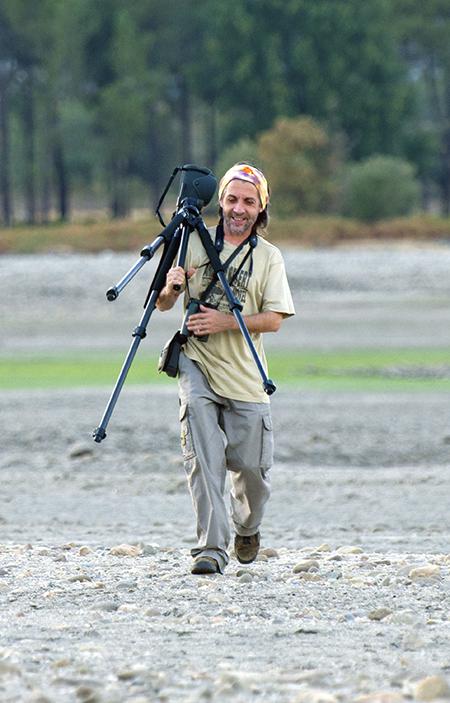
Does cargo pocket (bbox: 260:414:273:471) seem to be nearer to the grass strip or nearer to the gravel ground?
the gravel ground

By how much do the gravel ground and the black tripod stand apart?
86 centimetres

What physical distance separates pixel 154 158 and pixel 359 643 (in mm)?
73071

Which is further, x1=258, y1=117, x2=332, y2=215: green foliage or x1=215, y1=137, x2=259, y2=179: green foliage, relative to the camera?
x1=215, y1=137, x2=259, y2=179: green foliage

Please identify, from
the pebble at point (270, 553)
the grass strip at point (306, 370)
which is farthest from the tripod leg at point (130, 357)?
the grass strip at point (306, 370)

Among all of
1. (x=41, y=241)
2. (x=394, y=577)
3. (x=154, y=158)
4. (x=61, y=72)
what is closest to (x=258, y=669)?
(x=394, y=577)

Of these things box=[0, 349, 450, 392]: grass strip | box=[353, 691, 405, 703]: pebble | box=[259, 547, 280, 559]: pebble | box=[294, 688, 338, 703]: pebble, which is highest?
box=[294, 688, 338, 703]: pebble

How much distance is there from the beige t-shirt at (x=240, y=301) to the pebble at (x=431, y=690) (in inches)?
102

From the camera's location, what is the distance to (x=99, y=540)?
9930mm

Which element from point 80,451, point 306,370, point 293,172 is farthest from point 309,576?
point 293,172

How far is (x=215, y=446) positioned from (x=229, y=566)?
Answer: 726 mm

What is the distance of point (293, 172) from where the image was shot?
63.1m

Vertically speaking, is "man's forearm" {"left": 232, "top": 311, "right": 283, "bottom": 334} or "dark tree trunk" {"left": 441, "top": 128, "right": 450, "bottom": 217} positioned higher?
"man's forearm" {"left": 232, "top": 311, "right": 283, "bottom": 334}

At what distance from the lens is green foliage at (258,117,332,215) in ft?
206

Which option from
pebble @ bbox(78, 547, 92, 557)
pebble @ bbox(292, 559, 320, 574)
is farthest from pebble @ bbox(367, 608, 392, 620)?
pebble @ bbox(78, 547, 92, 557)
